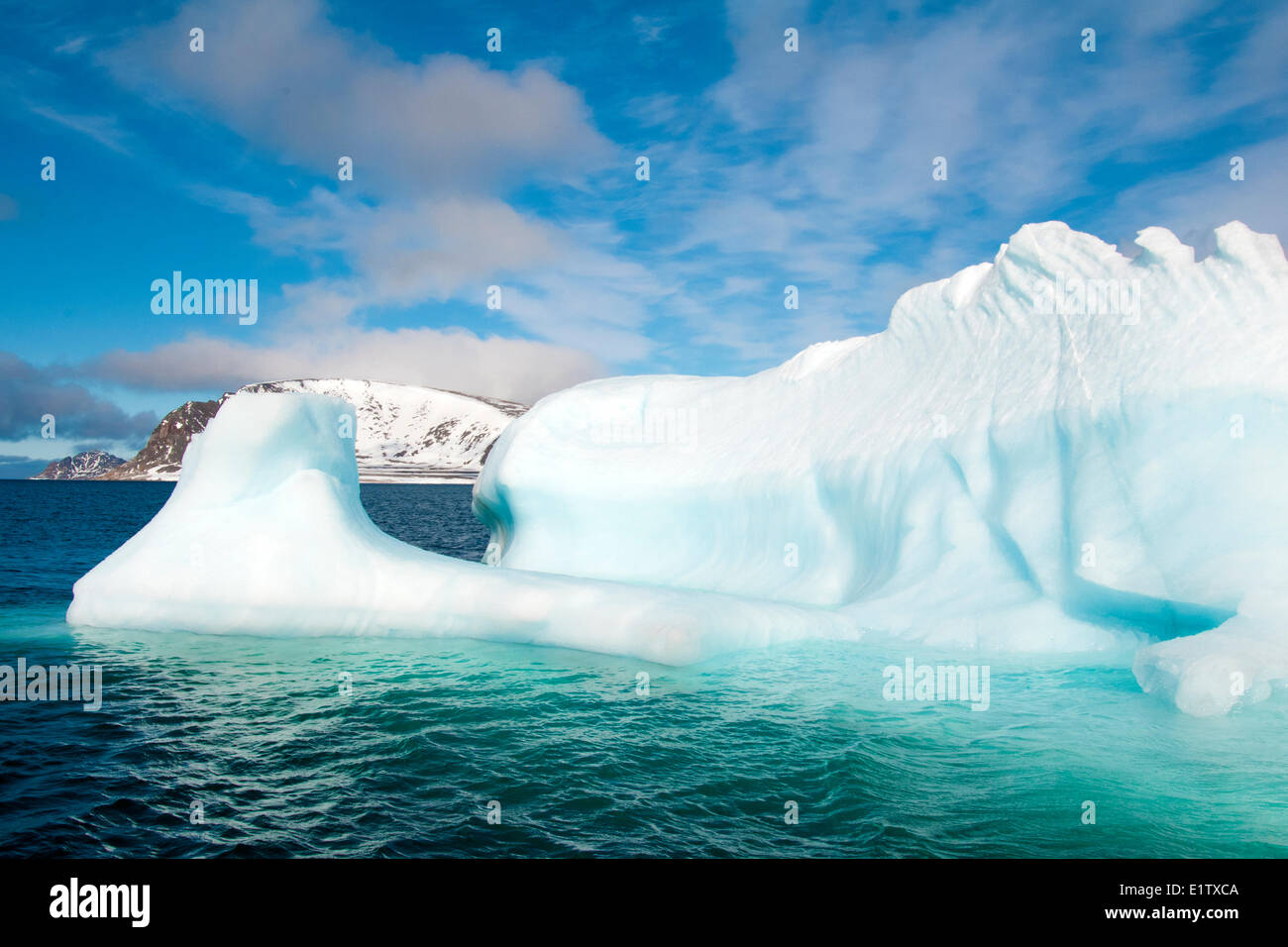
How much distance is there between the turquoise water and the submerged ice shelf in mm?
1100

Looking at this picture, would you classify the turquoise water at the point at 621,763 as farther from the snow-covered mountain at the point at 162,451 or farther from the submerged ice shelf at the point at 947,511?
the snow-covered mountain at the point at 162,451

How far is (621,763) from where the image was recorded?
7.71 meters

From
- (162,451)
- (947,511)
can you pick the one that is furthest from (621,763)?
(162,451)

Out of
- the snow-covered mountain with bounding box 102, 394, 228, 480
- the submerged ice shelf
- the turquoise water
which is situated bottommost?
the turquoise water

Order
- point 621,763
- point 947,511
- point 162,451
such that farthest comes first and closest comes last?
point 162,451, point 947,511, point 621,763

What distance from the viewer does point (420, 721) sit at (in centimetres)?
902

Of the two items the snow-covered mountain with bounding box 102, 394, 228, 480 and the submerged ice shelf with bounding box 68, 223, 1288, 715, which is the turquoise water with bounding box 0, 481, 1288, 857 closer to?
the submerged ice shelf with bounding box 68, 223, 1288, 715

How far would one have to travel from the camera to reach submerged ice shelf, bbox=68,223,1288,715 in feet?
37.7

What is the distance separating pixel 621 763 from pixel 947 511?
903cm

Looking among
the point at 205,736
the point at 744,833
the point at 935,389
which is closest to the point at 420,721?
the point at 205,736

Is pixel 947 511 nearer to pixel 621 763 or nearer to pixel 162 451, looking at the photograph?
pixel 621 763

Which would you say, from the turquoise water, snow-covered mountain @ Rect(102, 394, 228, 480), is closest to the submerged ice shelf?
the turquoise water

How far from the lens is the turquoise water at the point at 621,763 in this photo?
6105 millimetres
